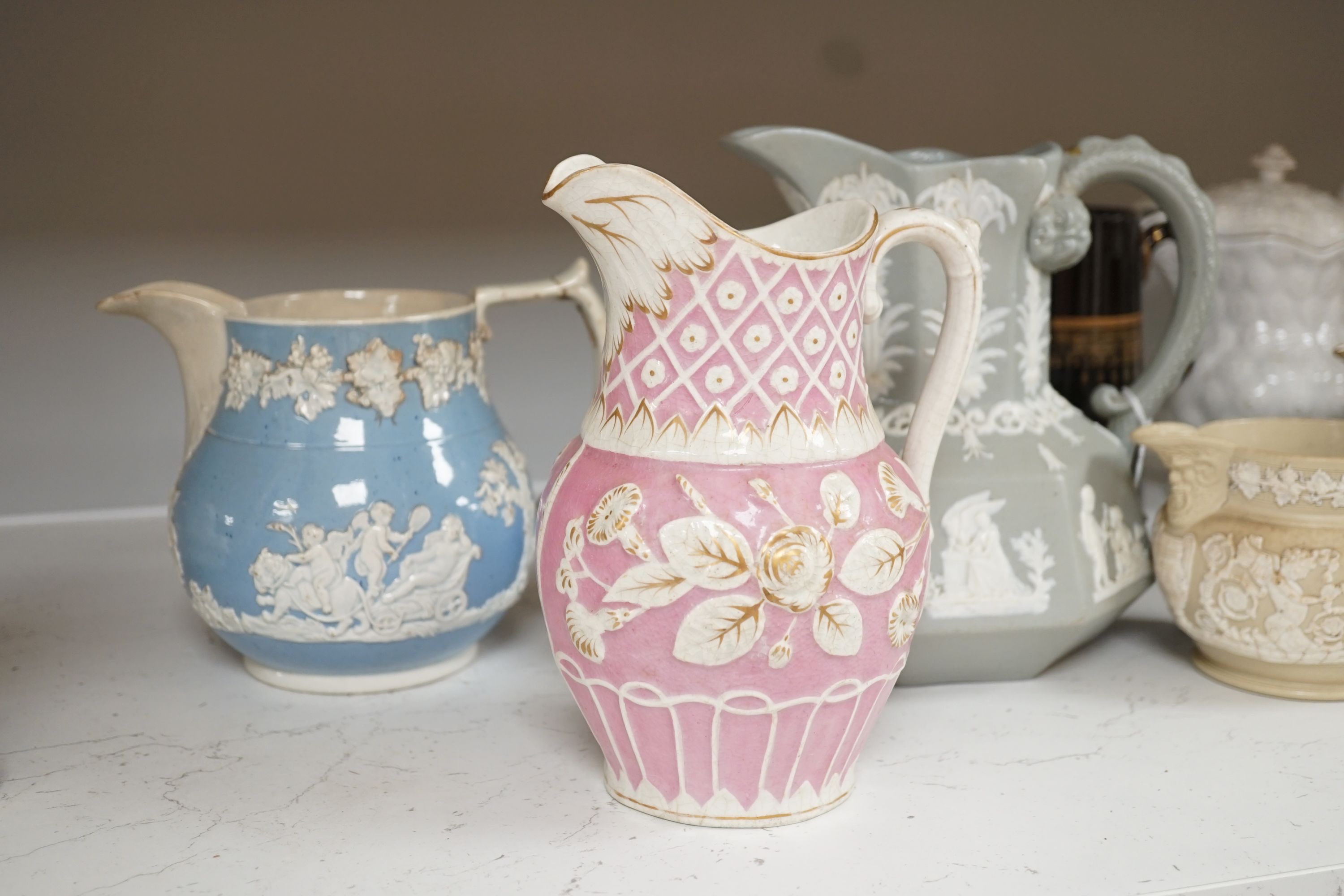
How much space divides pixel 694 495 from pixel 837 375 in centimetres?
10

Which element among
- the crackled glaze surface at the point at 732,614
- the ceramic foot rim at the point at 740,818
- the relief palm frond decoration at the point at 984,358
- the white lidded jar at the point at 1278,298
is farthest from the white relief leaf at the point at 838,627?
the white lidded jar at the point at 1278,298

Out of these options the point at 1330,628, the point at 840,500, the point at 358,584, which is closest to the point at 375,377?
the point at 358,584

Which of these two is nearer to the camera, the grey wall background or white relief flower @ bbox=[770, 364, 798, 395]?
white relief flower @ bbox=[770, 364, 798, 395]

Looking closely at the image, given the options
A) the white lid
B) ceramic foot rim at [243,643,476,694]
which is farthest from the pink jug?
the white lid

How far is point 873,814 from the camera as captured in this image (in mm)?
691

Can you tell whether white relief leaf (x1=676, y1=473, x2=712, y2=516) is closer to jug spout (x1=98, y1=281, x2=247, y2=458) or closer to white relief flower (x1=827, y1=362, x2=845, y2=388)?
white relief flower (x1=827, y1=362, x2=845, y2=388)

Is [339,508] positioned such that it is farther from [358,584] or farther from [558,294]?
[558,294]

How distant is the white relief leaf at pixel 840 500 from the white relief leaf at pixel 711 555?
1.9 inches

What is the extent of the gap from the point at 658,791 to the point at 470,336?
344 mm

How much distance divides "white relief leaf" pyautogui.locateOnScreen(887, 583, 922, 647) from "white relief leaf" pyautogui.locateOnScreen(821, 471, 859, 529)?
0.18ft

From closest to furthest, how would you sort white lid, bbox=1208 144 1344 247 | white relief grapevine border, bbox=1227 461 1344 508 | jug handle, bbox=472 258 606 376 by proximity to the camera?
white relief grapevine border, bbox=1227 461 1344 508, jug handle, bbox=472 258 606 376, white lid, bbox=1208 144 1344 247

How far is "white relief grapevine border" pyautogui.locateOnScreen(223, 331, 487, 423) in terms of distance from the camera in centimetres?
81

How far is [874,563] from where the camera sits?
0.64m

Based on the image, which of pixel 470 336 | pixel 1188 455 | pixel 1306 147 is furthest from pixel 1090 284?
pixel 470 336
